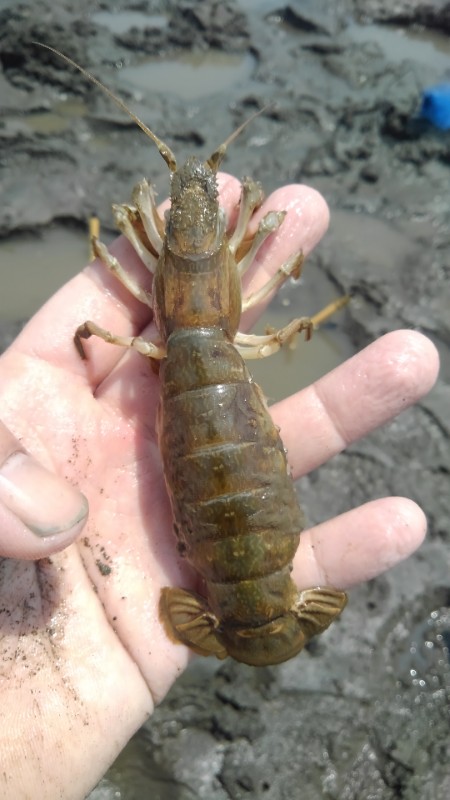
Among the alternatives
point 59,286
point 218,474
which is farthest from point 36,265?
point 218,474

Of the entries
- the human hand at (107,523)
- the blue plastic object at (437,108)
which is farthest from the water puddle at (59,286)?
the blue plastic object at (437,108)

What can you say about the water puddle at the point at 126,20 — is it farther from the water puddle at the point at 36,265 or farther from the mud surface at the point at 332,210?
the water puddle at the point at 36,265

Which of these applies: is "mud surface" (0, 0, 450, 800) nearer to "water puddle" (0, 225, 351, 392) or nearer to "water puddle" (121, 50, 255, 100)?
"water puddle" (121, 50, 255, 100)

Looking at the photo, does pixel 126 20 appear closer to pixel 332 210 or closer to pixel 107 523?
pixel 332 210

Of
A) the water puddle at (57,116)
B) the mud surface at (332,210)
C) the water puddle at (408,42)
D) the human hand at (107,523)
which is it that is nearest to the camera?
the human hand at (107,523)

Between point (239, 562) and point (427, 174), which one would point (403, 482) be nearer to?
point (239, 562)
